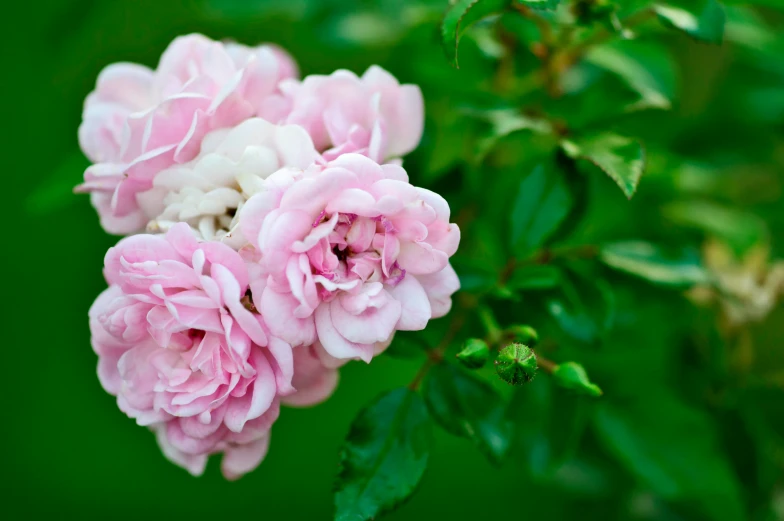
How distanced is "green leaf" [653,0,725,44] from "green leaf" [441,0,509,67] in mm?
203

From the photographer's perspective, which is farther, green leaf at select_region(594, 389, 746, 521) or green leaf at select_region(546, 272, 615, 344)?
green leaf at select_region(594, 389, 746, 521)

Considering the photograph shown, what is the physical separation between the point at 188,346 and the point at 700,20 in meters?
0.67

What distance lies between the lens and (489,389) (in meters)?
0.80

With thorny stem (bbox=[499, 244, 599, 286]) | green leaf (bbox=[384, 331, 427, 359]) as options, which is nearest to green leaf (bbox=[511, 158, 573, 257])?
thorny stem (bbox=[499, 244, 599, 286])

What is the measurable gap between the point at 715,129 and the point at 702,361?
41 centimetres

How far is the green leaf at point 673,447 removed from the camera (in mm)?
1076

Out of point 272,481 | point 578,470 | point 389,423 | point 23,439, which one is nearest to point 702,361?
point 578,470

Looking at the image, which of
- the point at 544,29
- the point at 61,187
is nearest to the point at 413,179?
the point at 544,29

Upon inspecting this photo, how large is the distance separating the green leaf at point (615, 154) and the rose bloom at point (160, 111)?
0.36m

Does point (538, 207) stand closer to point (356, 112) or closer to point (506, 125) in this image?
point (506, 125)

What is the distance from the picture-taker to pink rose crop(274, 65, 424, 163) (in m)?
0.74

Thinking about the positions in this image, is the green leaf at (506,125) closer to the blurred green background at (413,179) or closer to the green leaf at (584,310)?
the blurred green background at (413,179)

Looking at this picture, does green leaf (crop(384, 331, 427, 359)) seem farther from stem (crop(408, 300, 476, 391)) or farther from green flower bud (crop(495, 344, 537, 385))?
green flower bud (crop(495, 344, 537, 385))

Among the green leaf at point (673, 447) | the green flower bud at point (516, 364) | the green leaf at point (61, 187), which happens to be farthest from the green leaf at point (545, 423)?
the green leaf at point (61, 187)
